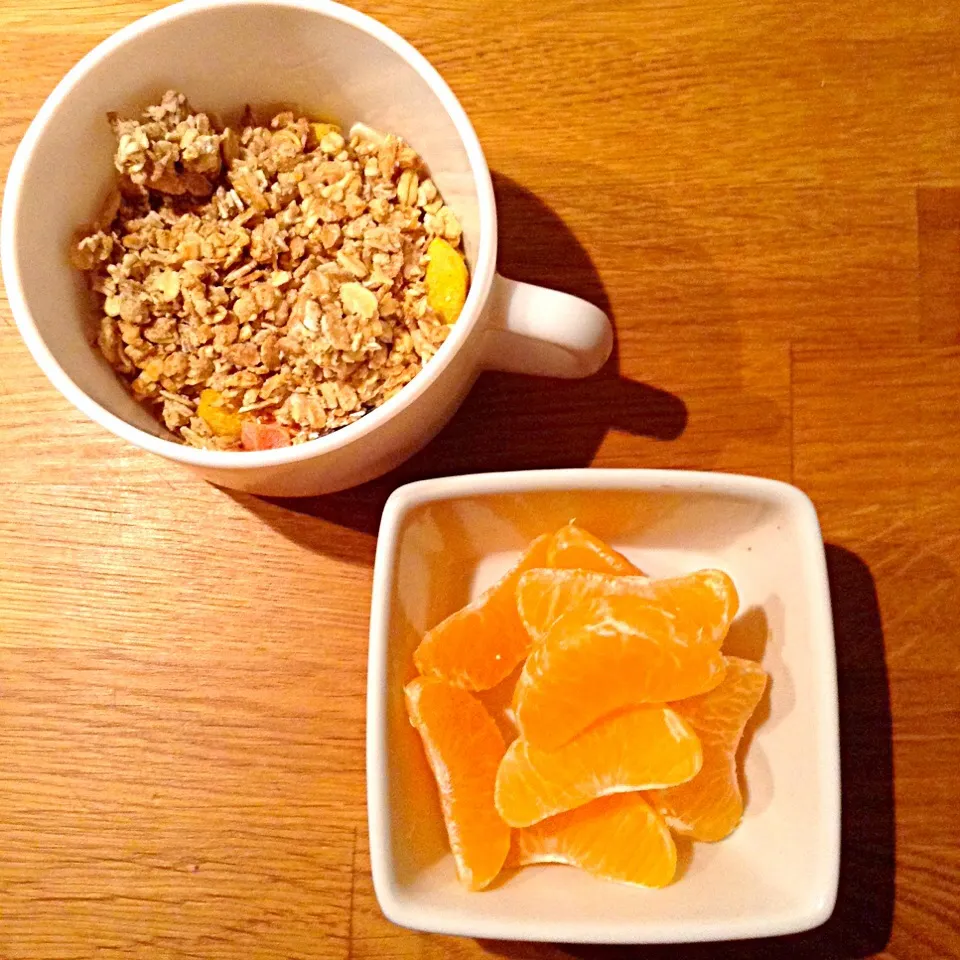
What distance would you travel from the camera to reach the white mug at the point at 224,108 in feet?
1.51

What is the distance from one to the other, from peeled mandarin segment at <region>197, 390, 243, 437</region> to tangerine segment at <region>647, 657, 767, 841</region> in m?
0.31

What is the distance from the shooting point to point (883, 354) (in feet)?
2.06

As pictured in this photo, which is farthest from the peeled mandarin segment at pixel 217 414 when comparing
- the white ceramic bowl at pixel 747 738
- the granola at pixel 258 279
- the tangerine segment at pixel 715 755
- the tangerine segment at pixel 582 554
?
the tangerine segment at pixel 715 755

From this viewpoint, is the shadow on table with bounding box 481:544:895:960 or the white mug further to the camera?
the shadow on table with bounding box 481:544:895:960

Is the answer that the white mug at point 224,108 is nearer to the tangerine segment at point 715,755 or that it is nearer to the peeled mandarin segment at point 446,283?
the peeled mandarin segment at point 446,283

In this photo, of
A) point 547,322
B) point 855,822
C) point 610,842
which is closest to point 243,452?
point 547,322

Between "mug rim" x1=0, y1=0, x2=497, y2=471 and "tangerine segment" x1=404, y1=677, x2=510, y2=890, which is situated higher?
"mug rim" x1=0, y1=0, x2=497, y2=471

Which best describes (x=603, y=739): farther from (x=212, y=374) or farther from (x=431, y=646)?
(x=212, y=374)

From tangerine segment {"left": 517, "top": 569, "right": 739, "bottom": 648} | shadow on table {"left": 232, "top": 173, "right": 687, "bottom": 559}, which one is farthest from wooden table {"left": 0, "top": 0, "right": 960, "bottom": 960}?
tangerine segment {"left": 517, "top": 569, "right": 739, "bottom": 648}

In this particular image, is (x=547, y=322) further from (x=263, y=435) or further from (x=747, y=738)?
(x=747, y=738)

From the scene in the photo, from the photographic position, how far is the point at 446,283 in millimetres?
517

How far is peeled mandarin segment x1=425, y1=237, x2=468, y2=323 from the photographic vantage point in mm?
516

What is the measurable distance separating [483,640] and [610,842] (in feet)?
0.45

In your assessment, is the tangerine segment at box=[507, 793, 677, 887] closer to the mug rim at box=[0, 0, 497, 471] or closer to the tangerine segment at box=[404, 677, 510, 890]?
the tangerine segment at box=[404, 677, 510, 890]
